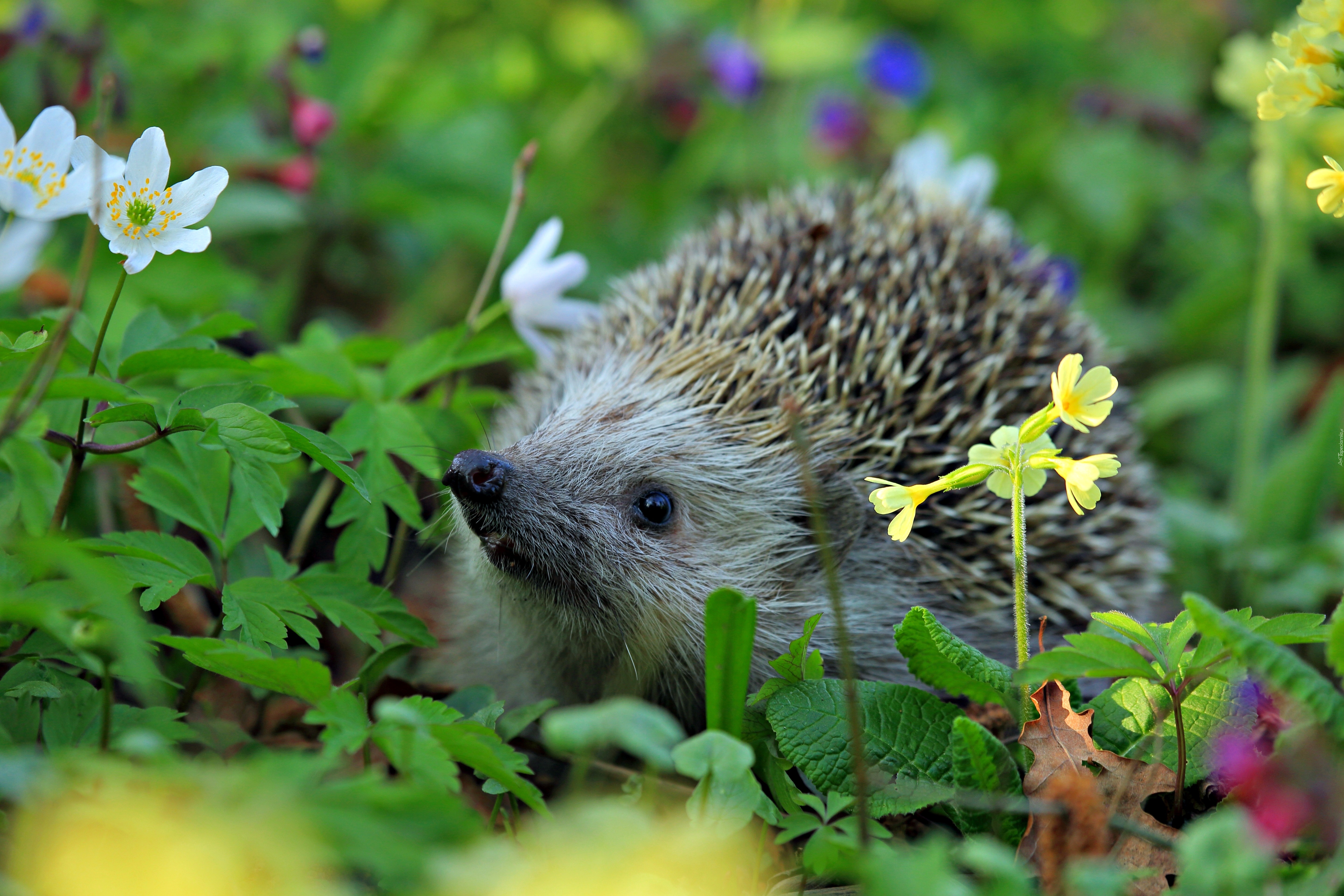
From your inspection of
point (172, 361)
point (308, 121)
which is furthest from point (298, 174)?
point (172, 361)

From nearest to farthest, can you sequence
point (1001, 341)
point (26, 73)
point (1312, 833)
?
point (1312, 833) < point (1001, 341) < point (26, 73)

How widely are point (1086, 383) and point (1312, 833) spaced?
71 centimetres

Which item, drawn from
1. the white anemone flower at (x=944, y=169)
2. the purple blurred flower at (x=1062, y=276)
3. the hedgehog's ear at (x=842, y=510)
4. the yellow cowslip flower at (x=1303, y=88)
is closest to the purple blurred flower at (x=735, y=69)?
the white anemone flower at (x=944, y=169)

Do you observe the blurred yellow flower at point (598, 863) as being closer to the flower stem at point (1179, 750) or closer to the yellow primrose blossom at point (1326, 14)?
the flower stem at point (1179, 750)

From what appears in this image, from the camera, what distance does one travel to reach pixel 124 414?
1682 millimetres

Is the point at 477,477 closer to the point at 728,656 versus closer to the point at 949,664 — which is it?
the point at 728,656

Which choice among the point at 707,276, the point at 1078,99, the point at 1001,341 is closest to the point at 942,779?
the point at 1001,341

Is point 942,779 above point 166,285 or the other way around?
the other way around

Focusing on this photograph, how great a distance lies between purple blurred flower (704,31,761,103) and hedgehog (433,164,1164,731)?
5.24 ft

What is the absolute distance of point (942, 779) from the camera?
1.81m

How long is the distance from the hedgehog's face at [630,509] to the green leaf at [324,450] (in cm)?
33

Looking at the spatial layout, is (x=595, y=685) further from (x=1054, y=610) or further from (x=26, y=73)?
(x=26, y=73)

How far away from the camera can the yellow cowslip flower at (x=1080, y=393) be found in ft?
5.55

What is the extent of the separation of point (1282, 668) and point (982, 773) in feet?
1.54
